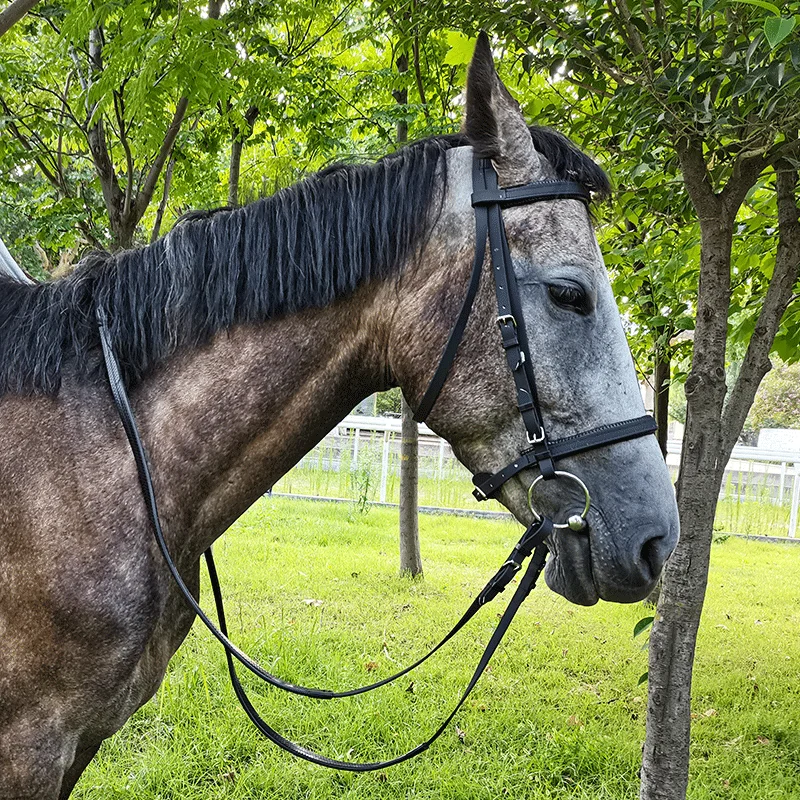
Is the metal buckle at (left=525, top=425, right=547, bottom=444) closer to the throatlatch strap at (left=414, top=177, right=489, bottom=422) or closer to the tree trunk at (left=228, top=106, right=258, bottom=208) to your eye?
the throatlatch strap at (left=414, top=177, right=489, bottom=422)

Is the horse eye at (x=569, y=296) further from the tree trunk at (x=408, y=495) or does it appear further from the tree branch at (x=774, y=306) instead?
the tree trunk at (x=408, y=495)

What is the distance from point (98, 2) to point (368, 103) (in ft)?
12.0

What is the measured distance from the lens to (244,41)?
4613 millimetres

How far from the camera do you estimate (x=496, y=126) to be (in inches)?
69.1

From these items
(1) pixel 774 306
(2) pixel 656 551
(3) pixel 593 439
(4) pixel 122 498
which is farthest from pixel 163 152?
(2) pixel 656 551

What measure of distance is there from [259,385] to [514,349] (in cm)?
67

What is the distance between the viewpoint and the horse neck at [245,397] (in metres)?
1.79

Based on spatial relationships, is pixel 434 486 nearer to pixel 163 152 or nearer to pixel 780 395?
pixel 163 152

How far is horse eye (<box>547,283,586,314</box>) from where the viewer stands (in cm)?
169

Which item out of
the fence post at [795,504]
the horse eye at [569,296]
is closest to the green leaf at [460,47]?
the horse eye at [569,296]

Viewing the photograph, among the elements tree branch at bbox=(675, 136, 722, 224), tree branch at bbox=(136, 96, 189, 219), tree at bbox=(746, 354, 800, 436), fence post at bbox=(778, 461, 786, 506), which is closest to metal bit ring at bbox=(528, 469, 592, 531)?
tree branch at bbox=(675, 136, 722, 224)

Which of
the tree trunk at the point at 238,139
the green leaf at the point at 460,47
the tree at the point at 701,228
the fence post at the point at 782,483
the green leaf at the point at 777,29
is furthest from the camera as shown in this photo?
the fence post at the point at 782,483

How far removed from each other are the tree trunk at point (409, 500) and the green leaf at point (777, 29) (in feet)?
16.8

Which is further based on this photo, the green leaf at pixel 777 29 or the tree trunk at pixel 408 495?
the tree trunk at pixel 408 495
